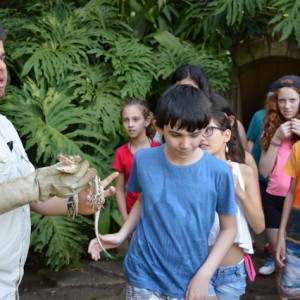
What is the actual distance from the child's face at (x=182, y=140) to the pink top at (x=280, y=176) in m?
1.64

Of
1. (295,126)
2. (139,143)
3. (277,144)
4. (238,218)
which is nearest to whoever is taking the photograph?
(238,218)

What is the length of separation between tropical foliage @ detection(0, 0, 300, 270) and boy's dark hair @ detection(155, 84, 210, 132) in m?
2.46

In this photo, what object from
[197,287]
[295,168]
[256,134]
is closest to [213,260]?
Result: [197,287]

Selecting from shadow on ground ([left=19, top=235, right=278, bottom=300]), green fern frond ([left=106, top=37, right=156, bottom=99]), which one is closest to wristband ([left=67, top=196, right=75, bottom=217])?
shadow on ground ([left=19, top=235, right=278, bottom=300])

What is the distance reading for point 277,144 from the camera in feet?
12.4

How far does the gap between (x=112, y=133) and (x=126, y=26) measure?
1417mm

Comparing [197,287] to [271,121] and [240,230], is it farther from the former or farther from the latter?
[271,121]

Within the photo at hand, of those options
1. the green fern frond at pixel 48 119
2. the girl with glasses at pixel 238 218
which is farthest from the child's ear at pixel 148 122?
the girl with glasses at pixel 238 218

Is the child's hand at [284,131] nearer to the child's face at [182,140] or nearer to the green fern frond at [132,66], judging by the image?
the child's face at [182,140]

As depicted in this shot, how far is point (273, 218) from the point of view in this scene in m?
4.04

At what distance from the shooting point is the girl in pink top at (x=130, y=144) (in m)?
3.91

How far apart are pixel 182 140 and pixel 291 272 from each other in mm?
1265

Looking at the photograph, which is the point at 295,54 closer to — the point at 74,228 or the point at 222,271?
the point at 74,228

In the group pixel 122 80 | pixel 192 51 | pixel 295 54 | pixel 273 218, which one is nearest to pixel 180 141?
pixel 273 218
